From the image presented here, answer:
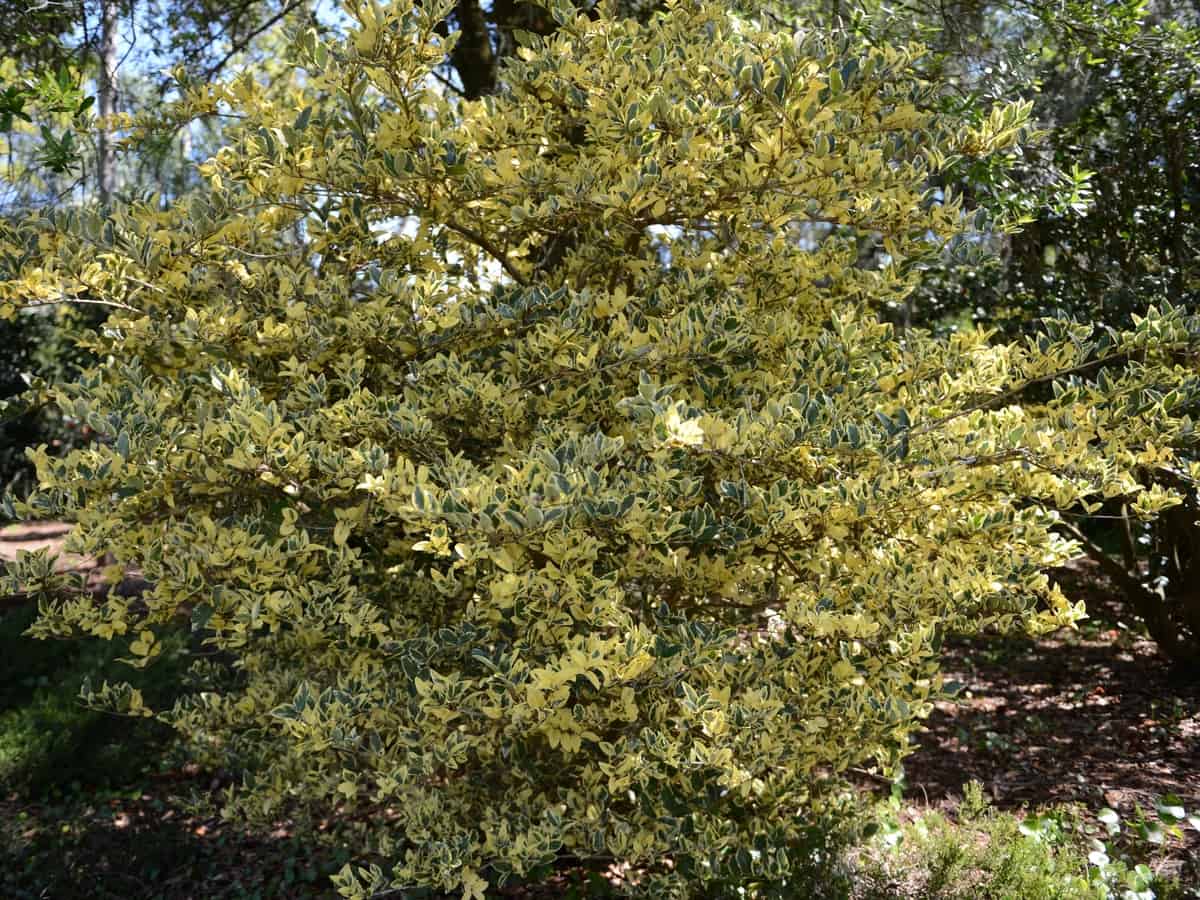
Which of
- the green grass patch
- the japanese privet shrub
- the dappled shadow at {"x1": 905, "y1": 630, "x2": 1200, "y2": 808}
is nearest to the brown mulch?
the dappled shadow at {"x1": 905, "y1": 630, "x2": 1200, "y2": 808}

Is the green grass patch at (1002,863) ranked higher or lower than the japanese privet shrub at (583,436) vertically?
lower

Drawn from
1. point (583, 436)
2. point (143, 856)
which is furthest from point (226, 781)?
point (583, 436)

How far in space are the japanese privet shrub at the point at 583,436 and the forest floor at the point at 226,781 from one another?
1007mm

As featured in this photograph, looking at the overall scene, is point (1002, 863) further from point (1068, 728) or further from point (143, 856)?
point (143, 856)

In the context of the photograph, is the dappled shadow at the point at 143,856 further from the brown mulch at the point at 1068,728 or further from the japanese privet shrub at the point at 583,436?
the brown mulch at the point at 1068,728

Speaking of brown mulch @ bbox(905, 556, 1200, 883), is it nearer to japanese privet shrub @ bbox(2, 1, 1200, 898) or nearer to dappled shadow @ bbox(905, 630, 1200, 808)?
dappled shadow @ bbox(905, 630, 1200, 808)

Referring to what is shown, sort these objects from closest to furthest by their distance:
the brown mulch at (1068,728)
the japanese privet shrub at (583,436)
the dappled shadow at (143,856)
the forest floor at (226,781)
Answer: the japanese privet shrub at (583,436)
the dappled shadow at (143,856)
the forest floor at (226,781)
the brown mulch at (1068,728)

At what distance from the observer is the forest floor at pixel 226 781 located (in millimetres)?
3475

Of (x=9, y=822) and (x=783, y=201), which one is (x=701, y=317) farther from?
(x=9, y=822)

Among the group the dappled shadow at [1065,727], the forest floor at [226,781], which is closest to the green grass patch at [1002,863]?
the forest floor at [226,781]

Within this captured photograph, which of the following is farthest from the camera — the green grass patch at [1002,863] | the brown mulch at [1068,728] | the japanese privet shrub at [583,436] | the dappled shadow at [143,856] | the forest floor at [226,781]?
the brown mulch at [1068,728]

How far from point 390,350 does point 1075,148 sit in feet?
14.3

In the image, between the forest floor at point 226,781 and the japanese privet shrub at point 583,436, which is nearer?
the japanese privet shrub at point 583,436

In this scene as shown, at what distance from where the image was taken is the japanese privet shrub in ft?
7.10
